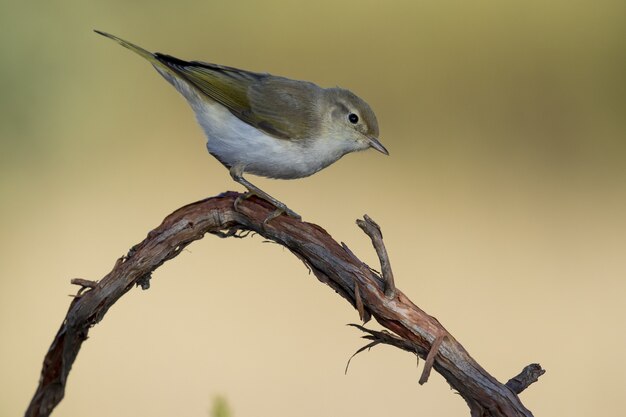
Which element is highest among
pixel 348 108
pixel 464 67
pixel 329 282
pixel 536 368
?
pixel 464 67

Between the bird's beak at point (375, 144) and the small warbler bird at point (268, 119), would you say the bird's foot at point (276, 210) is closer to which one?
the small warbler bird at point (268, 119)

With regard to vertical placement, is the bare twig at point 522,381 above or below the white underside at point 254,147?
below

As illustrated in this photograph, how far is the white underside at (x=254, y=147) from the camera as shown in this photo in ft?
4.89

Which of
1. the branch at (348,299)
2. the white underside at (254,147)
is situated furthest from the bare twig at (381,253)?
the white underside at (254,147)

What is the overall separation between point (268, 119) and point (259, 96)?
82 millimetres

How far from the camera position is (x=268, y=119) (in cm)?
167

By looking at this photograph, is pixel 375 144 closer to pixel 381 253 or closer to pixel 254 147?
pixel 254 147

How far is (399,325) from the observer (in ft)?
3.28

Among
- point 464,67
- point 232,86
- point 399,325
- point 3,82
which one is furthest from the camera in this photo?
point 464,67

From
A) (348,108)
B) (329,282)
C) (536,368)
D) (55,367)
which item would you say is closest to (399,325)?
(329,282)

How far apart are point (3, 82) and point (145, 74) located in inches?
17.1

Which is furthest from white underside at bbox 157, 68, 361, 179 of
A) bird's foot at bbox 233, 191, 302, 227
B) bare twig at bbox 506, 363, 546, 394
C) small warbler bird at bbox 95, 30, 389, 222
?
bare twig at bbox 506, 363, 546, 394

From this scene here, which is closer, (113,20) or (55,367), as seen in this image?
(55,367)

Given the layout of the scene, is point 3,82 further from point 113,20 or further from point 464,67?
point 464,67
